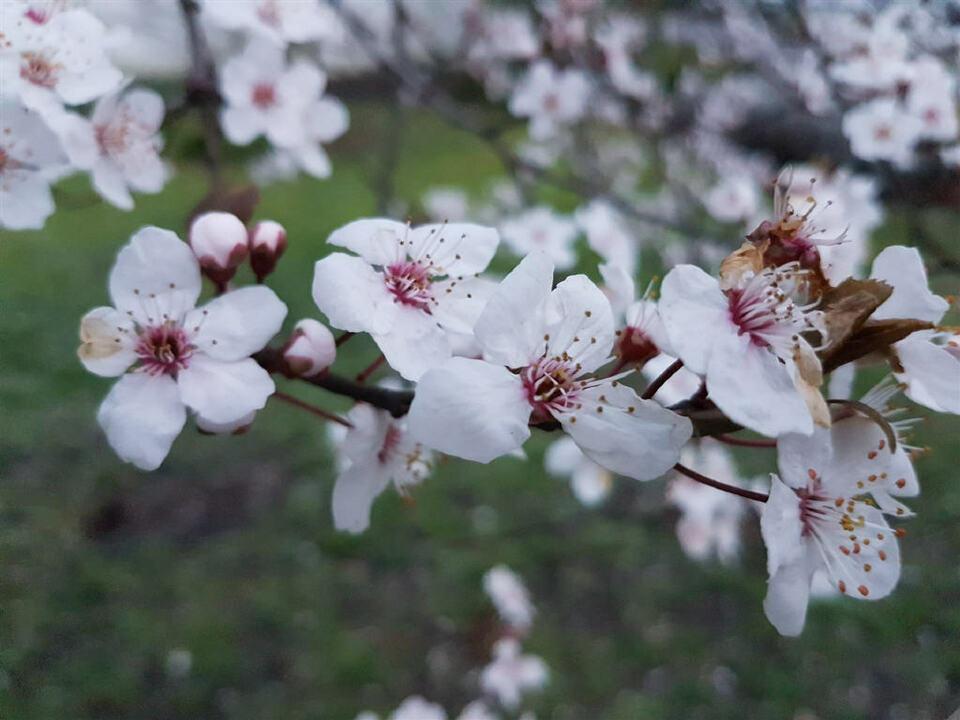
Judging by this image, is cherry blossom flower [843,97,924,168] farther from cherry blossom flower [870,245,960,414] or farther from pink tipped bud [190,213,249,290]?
pink tipped bud [190,213,249,290]

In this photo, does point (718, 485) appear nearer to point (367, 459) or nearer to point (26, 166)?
point (367, 459)

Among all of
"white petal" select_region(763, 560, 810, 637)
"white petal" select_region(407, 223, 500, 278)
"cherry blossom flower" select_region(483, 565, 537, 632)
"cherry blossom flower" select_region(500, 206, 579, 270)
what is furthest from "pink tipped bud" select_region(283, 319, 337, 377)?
"cherry blossom flower" select_region(483, 565, 537, 632)

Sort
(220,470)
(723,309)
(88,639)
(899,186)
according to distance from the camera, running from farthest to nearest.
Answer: (220,470), (899,186), (88,639), (723,309)

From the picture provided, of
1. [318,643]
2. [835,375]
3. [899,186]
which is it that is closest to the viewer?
[835,375]

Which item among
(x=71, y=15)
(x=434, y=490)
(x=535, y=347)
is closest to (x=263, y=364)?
(x=535, y=347)

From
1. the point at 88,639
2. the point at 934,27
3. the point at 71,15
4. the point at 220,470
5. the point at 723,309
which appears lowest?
the point at 220,470

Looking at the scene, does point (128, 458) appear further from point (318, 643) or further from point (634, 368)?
point (318, 643)

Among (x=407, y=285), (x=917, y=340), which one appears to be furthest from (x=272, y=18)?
(x=917, y=340)
